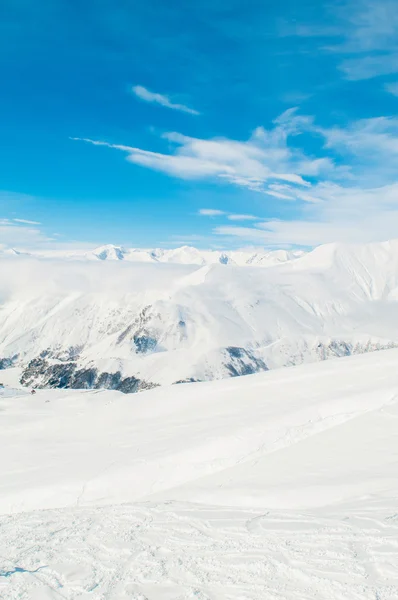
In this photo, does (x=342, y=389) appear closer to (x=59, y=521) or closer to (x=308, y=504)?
(x=308, y=504)

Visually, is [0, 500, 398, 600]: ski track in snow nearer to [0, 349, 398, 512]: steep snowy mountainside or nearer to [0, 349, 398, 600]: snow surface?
[0, 349, 398, 600]: snow surface

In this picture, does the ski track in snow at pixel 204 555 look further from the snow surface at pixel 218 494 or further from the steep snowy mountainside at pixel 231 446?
the steep snowy mountainside at pixel 231 446

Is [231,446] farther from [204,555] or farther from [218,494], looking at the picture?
[204,555]

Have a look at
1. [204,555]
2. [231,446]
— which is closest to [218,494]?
[204,555]

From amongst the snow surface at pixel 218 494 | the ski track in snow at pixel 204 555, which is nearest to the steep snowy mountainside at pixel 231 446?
the snow surface at pixel 218 494

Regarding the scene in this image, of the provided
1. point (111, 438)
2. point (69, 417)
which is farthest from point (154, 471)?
point (69, 417)

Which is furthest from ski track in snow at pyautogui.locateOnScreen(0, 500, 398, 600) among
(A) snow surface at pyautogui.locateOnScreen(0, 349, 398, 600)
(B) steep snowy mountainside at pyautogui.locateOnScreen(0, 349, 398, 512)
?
(B) steep snowy mountainside at pyautogui.locateOnScreen(0, 349, 398, 512)
